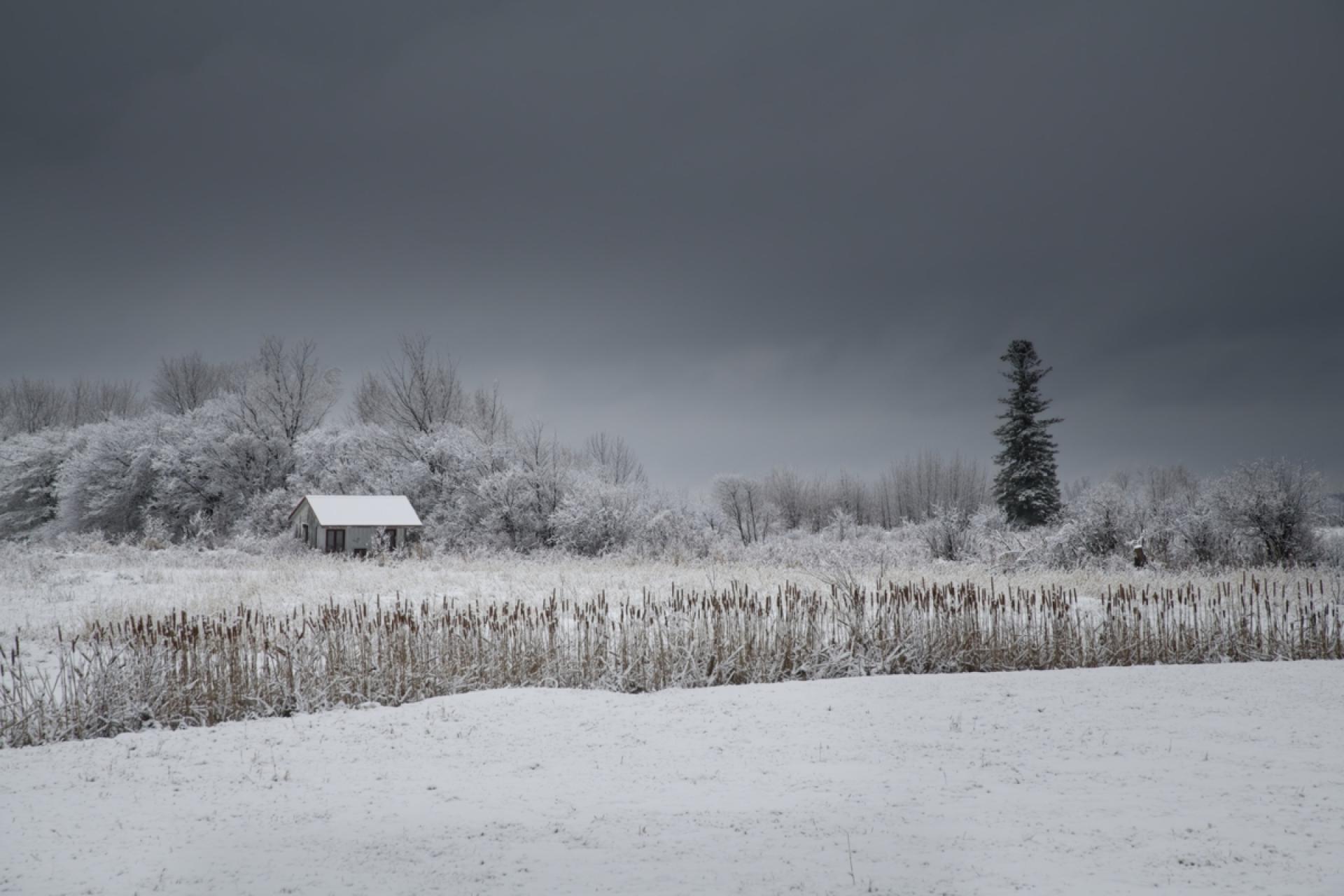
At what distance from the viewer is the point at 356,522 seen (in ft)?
96.6

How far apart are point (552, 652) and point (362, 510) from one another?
23.6 metres

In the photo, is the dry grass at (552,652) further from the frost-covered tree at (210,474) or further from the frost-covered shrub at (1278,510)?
the frost-covered tree at (210,474)

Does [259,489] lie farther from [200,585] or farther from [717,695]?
[717,695]

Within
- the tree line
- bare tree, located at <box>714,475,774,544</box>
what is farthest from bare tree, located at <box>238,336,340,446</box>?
bare tree, located at <box>714,475,774,544</box>

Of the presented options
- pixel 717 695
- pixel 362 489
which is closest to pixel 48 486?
pixel 362 489

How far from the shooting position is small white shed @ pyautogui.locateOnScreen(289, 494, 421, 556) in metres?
29.2

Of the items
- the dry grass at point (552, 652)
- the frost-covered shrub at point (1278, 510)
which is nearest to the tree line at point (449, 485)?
the frost-covered shrub at point (1278, 510)

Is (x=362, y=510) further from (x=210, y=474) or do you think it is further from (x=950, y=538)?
(x=950, y=538)

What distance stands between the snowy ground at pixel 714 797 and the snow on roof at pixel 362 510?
23.4 metres

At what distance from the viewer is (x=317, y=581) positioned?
18.9 meters

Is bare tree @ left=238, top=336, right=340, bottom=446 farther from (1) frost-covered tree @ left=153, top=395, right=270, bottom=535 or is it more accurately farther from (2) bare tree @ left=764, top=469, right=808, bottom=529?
(2) bare tree @ left=764, top=469, right=808, bottom=529

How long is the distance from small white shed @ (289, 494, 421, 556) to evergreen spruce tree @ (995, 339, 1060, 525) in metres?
23.4

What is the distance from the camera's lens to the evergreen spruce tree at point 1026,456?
31.5 m

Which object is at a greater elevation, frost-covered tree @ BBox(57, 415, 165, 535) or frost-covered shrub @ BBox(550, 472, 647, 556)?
frost-covered tree @ BBox(57, 415, 165, 535)
